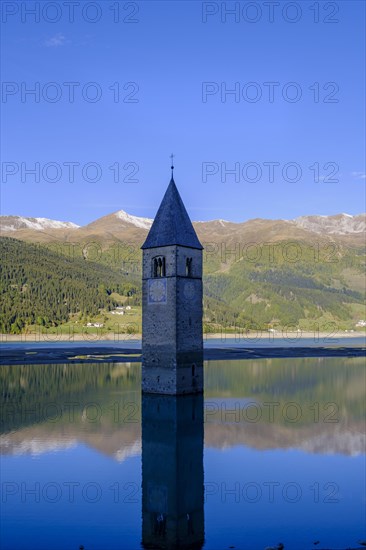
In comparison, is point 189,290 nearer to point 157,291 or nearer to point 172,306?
point 172,306

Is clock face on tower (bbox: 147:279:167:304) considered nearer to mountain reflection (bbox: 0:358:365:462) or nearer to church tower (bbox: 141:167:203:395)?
church tower (bbox: 141:167:203:395)

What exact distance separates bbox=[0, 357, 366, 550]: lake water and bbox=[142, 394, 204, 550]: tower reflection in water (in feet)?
0.23

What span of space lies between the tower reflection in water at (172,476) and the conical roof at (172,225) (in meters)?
14.4

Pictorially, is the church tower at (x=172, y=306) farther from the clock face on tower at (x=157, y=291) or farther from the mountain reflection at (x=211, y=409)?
the mountain reflection at (x=211, y=409)

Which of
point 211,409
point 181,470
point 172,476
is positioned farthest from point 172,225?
point 172,476

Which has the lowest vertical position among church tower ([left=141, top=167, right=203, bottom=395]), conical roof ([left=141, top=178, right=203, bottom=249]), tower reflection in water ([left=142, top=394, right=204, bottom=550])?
tower reflection in water ([left=142, top=394, right=204, bottom=550])

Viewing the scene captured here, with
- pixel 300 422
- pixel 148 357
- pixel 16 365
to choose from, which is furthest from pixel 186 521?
pixel 16 365

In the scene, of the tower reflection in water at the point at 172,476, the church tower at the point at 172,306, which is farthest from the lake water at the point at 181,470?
the church tower at the point at 172,306

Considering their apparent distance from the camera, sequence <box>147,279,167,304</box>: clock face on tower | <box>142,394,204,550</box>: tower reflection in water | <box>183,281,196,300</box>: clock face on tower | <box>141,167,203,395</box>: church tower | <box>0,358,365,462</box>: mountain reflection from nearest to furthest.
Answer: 1. <box>142,394,204,550</box>: tower reflection in water
2. <box>0,358,365,462</box>: mountain reflection
3. <box>141,167,203,395</box>: church tower
4. <box>147,279,167,304</box>: clock face on tower
5. <box>183,281,196,300</box>: clock face on tower

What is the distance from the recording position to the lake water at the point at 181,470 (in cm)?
2127

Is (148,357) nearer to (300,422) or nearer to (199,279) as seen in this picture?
(199,279)

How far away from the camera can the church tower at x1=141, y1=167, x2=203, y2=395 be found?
168 ft

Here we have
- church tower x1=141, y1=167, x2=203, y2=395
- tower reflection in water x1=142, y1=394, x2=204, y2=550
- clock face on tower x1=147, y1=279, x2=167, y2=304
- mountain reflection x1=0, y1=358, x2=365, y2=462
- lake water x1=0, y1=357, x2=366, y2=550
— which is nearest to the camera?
lake water x1=0, y1=357, x2=366, y2=550

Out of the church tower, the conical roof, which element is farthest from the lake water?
the conical roof
